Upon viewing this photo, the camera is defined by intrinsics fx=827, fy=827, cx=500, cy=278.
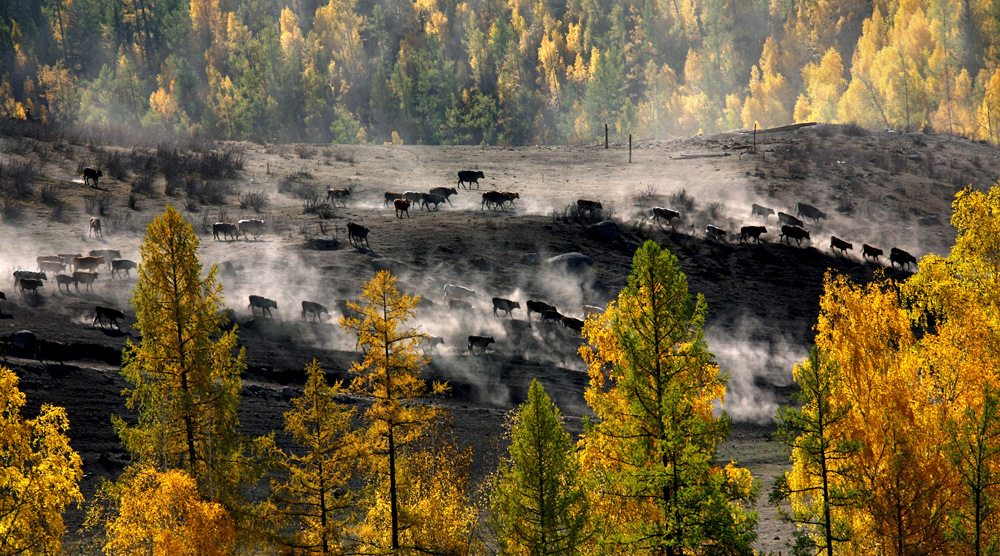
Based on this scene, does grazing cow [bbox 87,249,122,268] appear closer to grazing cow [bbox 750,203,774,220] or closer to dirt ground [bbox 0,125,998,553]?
dirt ground [bbox 0,125,998,553]

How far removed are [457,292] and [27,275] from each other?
21045 mm

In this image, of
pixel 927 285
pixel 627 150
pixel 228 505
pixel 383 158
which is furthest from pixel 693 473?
pixel 627 150

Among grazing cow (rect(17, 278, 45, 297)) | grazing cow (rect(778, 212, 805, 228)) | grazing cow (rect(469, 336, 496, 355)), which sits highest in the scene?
grazing cow (rect(778, 212, 805, 228))

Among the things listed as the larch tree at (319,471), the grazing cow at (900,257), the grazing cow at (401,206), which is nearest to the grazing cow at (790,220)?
the grazing cow at (900,257)

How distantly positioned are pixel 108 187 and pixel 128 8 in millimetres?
152234

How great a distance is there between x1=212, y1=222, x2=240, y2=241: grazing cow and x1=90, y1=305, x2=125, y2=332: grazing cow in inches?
543

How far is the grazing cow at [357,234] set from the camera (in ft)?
163

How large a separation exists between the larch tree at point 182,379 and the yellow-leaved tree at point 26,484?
2.59 metres

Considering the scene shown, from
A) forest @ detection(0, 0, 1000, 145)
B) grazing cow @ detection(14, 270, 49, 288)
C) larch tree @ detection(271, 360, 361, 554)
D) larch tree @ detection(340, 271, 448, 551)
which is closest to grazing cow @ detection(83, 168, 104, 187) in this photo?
grazing cow @ detection(14, 270, 49, 288)

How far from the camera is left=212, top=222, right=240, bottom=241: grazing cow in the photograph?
4959cm

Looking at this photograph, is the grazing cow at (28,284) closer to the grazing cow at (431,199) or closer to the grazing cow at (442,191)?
the grazing cow at (431,199)

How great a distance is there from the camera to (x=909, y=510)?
20.9 metres

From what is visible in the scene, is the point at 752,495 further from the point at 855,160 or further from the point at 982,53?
the point at 982,53

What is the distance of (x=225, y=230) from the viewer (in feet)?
164
